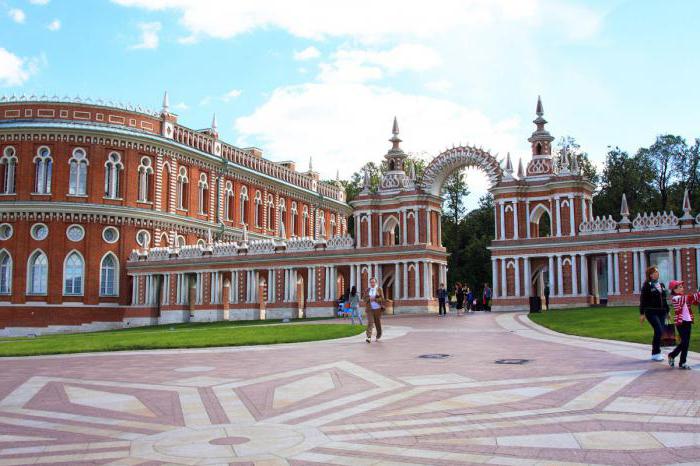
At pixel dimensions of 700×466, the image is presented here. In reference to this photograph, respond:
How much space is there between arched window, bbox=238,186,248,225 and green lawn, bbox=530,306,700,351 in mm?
40463

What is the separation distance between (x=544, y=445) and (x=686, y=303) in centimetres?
821

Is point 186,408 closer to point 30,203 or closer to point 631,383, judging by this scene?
point 631,383

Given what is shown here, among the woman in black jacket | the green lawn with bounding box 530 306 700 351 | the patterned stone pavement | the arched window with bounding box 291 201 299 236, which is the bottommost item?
the patterned stone pavement

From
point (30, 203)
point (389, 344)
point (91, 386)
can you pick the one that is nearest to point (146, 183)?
point (30, 203)

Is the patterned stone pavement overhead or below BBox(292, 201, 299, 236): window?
below

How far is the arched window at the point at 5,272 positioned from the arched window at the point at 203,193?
16.4 m

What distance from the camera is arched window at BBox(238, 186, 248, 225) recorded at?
6850 cm

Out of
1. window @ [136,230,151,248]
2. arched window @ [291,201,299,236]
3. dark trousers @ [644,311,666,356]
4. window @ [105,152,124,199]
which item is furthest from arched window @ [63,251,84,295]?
dark trousers @ [644,311,666,356]

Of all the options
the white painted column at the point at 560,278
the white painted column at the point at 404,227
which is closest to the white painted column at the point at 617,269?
the white painted column at the point at 560,278

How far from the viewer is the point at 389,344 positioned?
21.4 m

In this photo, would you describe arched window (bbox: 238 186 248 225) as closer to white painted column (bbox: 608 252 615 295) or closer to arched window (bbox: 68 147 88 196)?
arched window (bbox: 68 147 88 196)

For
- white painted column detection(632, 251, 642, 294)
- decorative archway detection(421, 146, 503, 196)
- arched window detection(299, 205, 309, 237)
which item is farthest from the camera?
arched window detection(299, 205, 309, 237)

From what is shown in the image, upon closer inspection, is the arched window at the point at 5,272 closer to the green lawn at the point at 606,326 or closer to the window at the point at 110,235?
the window at the point at 110,235

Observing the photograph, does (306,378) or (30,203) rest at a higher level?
(30,203)
